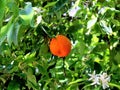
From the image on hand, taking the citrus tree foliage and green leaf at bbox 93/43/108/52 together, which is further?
green leaf at bbox 93/43/108/52

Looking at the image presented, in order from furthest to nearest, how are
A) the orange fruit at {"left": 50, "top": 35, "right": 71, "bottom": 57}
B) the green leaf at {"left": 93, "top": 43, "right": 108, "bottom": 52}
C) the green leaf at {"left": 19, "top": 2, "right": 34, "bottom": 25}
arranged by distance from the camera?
the green leaf at {"left": 93, "top": 43, "right": 108, "bottom": 52} → the orange fruit at {"left": 50, "top": 35, "right": 71, "bottom": 57} → the green leaf at {"left": 19, "top": 2, "right": 34, "bottom": 25}

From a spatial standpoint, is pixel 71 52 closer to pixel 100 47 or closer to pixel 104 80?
pixel 100 47

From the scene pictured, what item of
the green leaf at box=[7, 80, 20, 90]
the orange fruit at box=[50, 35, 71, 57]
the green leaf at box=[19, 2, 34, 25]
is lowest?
the green leaf at box=[7, 80, 20, 90]

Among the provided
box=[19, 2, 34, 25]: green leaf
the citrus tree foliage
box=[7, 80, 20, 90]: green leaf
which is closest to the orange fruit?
the citrus tree foliage

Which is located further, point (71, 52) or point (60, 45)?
point (71, 52)

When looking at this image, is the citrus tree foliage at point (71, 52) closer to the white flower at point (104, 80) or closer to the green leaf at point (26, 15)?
the white flower at point (104, 80)

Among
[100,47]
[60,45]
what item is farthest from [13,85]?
[100,47]

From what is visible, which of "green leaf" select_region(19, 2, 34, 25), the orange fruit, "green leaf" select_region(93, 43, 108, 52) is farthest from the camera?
"green leaf" select_region(93, 43, 108, 52)

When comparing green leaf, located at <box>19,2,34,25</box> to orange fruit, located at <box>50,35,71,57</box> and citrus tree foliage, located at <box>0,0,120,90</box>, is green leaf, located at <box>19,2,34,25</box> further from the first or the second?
orange fruit, located at <box>50,35,71,57</box>

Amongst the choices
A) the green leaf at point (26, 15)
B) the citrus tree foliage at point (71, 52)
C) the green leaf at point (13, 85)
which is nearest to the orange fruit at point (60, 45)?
the citrus tree foliage at point (71, 52)

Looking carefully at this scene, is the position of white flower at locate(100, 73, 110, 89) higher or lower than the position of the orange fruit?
lower
